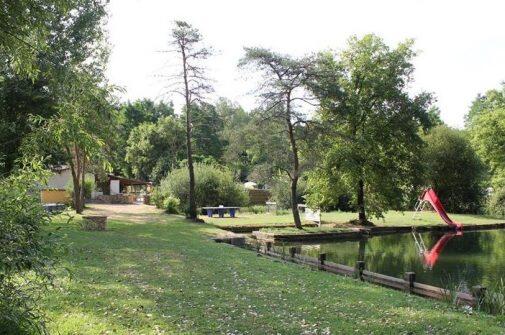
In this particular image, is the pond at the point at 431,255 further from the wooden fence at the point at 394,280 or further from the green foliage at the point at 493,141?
the green foliage at the point at 493,141

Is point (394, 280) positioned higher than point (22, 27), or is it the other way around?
point (22, 27)

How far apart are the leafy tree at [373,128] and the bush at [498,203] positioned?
585 inches

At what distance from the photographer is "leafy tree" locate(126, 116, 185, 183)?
176 ft

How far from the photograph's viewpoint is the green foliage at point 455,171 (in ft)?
148

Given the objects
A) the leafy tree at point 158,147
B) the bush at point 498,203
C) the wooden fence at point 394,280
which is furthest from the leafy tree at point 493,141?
the wooden fence at point 394,280

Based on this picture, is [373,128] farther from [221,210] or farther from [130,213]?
[130,213]

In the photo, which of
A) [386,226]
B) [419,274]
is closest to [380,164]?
[386,226]

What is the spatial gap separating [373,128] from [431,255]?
38.5 feet

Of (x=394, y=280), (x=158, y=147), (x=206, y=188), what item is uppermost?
(x=158, y=147)

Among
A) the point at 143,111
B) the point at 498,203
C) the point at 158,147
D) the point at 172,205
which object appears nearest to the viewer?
the point at 172,205

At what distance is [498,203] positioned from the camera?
41625 millimetres

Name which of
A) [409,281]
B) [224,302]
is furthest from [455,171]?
[224,302]

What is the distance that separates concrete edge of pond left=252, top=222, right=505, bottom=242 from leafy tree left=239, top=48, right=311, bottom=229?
1.62m

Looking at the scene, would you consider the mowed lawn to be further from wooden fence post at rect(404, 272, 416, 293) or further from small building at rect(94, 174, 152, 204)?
small building at rect(94, 174, 152, 204)
